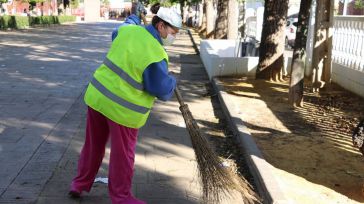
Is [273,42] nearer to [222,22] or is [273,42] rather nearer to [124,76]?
[124,76]

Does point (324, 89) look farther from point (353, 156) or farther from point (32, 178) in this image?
point (32, 178)

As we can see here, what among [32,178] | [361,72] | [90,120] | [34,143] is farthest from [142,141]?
[361,72]

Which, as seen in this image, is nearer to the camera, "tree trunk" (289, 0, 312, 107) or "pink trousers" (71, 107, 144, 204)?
"pink trousers" (71, 107, 144, 204)

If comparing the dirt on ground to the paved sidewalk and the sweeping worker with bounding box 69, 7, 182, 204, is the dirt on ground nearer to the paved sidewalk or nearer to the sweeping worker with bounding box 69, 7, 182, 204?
the paved sidewalk

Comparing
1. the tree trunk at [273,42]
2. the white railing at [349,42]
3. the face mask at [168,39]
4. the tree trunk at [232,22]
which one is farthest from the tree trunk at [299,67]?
the tree trunk at [232,22]

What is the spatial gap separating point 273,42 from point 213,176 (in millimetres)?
7013

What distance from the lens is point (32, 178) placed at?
4379 millimetres

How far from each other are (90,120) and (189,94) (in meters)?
5.77

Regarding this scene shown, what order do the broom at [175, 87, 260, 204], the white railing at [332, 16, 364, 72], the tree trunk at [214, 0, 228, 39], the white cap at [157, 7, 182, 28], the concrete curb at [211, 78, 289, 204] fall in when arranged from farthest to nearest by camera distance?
the tree trunk at [214, 0, 228, 39] < the white railing at [332, 16, 364, 72] < the concrete curb at [211, 78, 289, 204] < the broom at [175, 87, 260, 204] < the white cap at [157, 7, 182, 28]

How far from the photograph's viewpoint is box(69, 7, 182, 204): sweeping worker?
129 inches

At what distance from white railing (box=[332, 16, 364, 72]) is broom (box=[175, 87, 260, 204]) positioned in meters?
5.36

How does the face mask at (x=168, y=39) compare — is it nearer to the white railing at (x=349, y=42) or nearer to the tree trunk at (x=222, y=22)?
the white railing at (x=349, y=42)

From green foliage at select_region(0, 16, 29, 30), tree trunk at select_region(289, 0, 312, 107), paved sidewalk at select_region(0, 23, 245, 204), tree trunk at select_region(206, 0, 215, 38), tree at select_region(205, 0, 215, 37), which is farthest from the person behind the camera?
green foliage at select_region(0, 16, 29, 30)

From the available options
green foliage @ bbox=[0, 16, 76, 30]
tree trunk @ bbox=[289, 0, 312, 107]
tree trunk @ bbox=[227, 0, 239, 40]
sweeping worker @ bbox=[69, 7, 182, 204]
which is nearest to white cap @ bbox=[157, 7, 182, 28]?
sweeping worker @ bbox=[69, 7, 182, 204]
